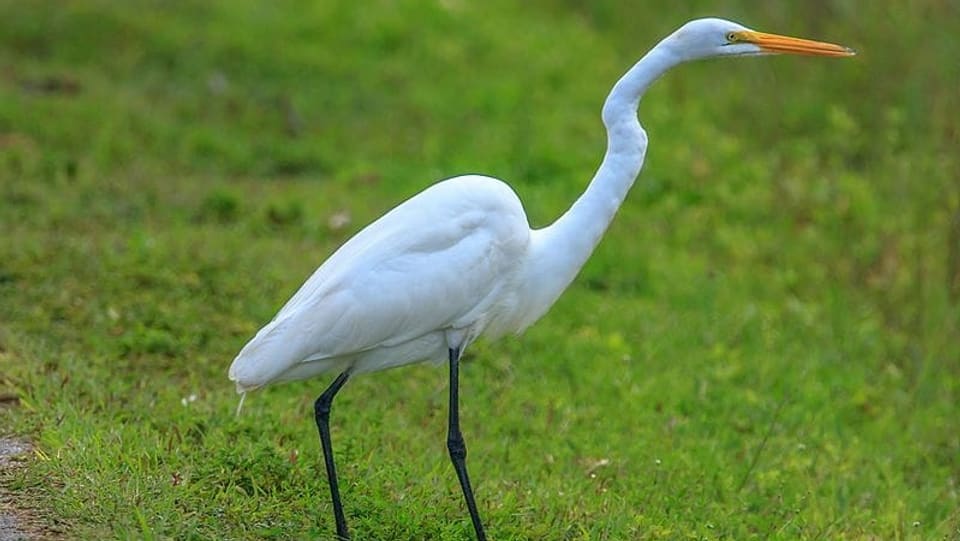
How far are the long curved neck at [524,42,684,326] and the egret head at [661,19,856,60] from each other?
4cm

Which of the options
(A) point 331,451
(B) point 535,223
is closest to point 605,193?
(A) point 331,451

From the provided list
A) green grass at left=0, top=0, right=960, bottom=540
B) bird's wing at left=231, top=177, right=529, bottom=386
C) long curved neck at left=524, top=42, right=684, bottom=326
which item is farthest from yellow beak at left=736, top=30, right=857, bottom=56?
green grass at left=0, top=0, right=960, bottom=540

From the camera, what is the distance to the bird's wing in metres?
4.36

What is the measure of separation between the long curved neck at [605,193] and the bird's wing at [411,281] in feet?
0.37

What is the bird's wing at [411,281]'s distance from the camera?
4363mm

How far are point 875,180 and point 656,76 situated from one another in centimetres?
443

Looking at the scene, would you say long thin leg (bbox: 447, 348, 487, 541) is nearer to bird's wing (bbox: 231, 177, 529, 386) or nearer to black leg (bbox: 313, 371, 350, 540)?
bird's wing (bbox: 231, 177, 529, 386)

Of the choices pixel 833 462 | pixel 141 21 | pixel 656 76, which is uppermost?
pixel 656 76

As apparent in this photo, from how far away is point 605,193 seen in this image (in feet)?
14.6

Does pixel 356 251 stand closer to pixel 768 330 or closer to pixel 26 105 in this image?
pixel 768 330

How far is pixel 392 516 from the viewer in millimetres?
4531

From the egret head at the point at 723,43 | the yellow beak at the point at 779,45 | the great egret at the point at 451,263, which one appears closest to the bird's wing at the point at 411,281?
the great egret at the point at 451,263

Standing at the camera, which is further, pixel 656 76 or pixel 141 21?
pixel 141 21

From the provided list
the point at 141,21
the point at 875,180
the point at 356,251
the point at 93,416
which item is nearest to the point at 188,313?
the point at 93,416
